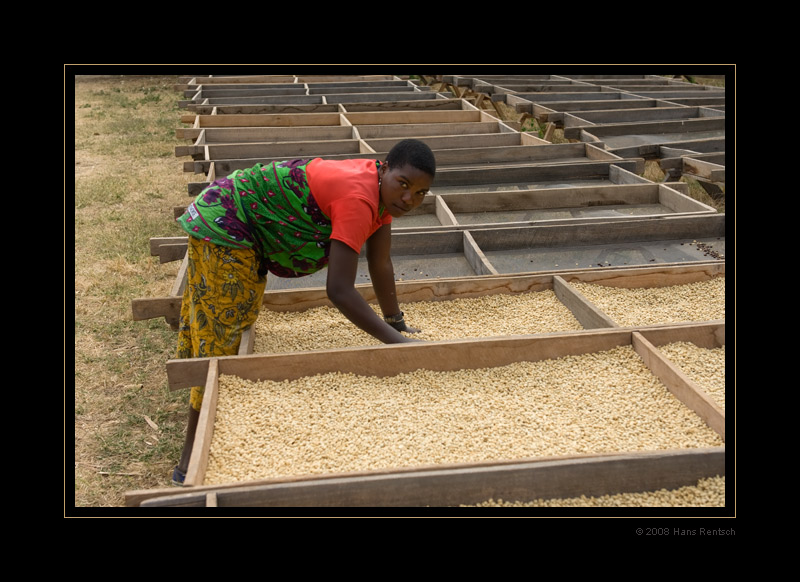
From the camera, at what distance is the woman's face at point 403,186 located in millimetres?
2252

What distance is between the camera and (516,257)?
12.8ft

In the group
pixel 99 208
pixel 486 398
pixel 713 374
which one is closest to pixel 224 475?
pixel 486 398

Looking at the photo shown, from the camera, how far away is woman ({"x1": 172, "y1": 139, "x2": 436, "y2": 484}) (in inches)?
90.4

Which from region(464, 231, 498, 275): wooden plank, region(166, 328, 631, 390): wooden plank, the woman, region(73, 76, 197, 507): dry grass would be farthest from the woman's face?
region(73, 76, 197, 507): dry grass

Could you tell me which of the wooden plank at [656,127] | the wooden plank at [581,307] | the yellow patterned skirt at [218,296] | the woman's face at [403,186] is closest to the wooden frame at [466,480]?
the yellow patterned skirt at [218,296]

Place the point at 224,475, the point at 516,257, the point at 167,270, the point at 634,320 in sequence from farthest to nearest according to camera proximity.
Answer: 1. the point at 167,270
2. the point at 516,257
3. the point at 634,320
4. the point at 224,475

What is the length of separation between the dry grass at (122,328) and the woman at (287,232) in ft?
2.11

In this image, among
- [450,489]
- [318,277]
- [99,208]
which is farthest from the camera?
[99,208]

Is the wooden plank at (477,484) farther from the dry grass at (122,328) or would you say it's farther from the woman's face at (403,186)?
the dry grass at (122,328)

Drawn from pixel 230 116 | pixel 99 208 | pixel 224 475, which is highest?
pixel 230 116

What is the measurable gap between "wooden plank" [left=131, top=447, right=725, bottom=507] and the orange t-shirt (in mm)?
812

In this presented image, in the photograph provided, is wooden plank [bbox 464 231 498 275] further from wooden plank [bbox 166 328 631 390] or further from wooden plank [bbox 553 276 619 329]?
wooden plank [bbox 166 328 631 390]
